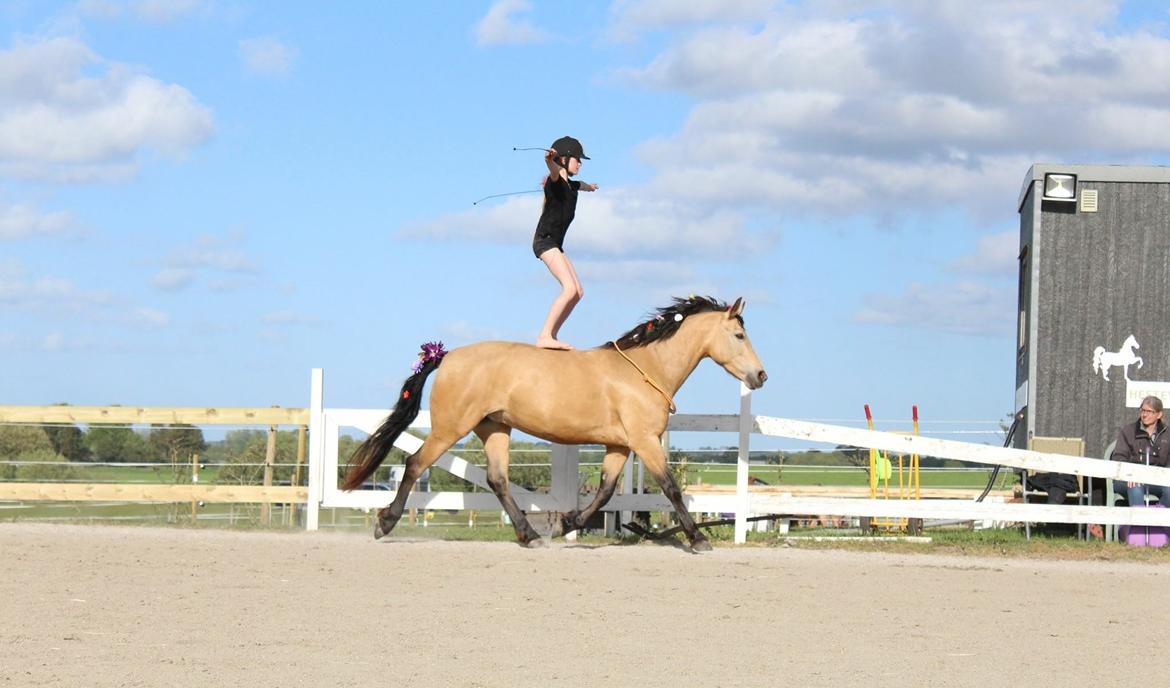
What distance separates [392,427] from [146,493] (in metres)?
2.96

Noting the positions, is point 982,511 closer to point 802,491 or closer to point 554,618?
point 554,618

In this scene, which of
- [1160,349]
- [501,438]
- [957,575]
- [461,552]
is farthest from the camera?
[1160,349]

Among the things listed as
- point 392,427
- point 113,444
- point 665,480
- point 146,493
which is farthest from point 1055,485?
point 113,444

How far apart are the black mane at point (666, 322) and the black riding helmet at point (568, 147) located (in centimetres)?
141

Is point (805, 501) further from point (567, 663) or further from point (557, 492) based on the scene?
point (567, 663)

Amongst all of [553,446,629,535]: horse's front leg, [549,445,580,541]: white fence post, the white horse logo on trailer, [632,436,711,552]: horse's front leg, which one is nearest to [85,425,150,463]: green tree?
[549,445,580,541]: white fence post

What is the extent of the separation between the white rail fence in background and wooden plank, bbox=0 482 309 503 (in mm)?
386

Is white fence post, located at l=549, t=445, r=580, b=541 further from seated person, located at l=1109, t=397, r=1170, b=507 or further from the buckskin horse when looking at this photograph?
seated person, located at l=1109, t=397, r=1170, b=507

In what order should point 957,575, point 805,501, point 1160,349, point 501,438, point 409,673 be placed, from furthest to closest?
point 1160,349, point 805,501, point 501,438, point 957,575, point 409,673

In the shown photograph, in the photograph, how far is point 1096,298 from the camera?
13781 mm

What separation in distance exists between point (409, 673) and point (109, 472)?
53.8ft

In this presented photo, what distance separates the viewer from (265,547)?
33.7 ft

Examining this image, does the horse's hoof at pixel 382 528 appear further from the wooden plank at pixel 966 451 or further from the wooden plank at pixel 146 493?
the wooden plank at pixel 966 451

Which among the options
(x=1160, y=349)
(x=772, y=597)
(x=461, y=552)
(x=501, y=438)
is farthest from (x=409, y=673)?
(x=1160, y=349)
